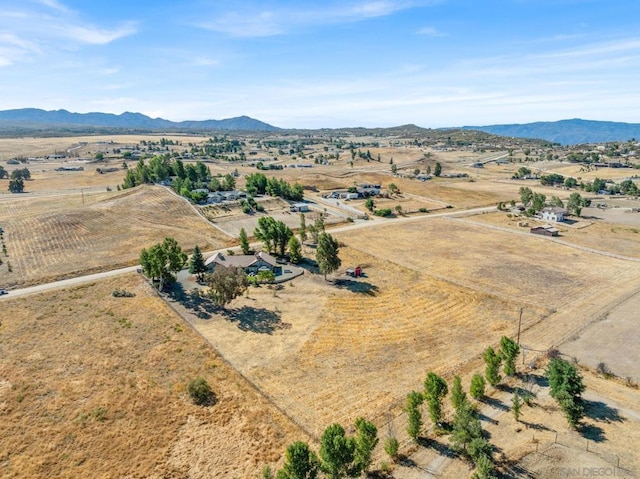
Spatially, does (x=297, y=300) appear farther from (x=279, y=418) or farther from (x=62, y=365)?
(x=62, y=365)

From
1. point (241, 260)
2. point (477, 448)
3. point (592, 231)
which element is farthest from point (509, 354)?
point (592, 231)

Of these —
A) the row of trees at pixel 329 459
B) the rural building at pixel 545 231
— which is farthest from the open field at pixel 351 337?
the rural building at pixel 545 231

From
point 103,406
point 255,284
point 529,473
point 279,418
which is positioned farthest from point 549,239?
point 103,406

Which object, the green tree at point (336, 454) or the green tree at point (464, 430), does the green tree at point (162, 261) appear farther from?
the green tree at point (464, 430)

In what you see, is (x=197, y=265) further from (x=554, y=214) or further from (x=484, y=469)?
(x=554, y=214)

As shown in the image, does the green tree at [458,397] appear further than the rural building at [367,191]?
No

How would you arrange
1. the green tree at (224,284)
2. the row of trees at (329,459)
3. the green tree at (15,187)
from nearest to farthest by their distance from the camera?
the row of trees at (329,459) < the green tree at (224,284) < the green tree at (15,187)
